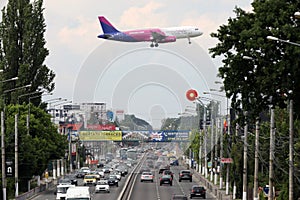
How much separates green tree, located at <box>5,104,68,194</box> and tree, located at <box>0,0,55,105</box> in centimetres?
375

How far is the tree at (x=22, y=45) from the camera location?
351 feet

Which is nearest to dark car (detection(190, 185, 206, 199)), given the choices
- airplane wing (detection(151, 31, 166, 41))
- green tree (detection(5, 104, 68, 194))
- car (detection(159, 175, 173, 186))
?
green tree (detection(5, 104, 68, 194))

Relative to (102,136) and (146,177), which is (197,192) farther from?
(102,136)

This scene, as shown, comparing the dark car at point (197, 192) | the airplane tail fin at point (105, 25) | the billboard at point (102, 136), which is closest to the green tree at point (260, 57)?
the dark car at point (197, 192)

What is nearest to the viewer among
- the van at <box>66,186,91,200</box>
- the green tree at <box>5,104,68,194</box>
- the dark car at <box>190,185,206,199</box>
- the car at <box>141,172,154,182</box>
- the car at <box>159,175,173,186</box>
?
the van at <box>66,186,91,200</box>

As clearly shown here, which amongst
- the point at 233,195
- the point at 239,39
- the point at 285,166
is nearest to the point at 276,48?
the point at 239,39

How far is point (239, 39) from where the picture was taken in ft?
145

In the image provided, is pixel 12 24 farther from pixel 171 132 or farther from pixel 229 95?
pixel 171 132

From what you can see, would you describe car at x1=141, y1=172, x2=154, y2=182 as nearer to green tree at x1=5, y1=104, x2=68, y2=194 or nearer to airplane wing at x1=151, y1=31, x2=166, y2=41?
green tree at x1=5, y1=104, x2=68, y2=194

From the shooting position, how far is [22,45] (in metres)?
108

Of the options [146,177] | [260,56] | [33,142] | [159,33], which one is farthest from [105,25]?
[260,56]

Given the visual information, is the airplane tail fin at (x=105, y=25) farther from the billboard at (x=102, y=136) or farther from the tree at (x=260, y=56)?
the tree at (x=260, y=56)

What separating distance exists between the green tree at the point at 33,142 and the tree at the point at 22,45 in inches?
148

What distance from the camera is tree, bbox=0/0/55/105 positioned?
351 feet
